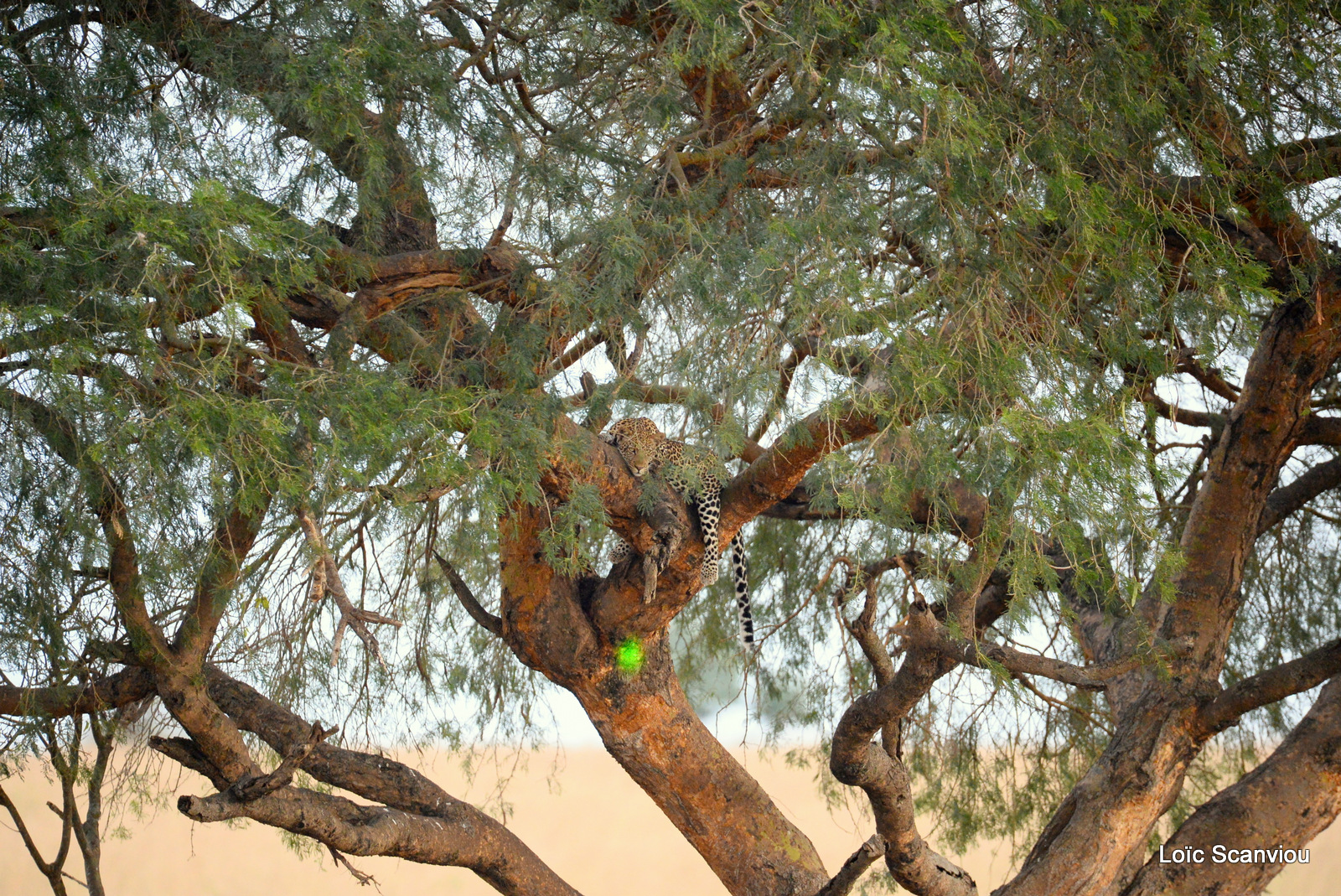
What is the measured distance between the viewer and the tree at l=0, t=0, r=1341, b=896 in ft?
6.89

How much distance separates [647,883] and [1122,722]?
10546mm

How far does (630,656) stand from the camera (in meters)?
3.44

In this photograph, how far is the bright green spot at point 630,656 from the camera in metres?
3.41

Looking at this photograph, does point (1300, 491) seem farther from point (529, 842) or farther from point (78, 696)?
point (529, 842)

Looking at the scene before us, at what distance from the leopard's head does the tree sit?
30cm

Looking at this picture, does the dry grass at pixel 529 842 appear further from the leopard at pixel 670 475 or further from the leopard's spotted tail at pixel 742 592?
the leopard at pixel 670 475

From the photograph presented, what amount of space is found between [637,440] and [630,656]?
631 mm

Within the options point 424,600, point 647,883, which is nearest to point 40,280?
point 424,600

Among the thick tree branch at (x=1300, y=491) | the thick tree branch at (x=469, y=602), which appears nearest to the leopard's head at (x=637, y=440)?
the thick tree branch at (x=469, y=602)

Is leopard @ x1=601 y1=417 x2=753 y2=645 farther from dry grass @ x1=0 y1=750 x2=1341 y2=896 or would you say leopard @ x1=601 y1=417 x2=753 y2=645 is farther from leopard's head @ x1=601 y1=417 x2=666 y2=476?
dry grass @ x1=0 y1=750 x2=1341 y2=896

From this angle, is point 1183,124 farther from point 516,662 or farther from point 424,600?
point 516,662

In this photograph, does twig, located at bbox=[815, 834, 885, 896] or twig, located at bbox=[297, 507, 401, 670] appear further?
twig, located at bbox=[815, 834, 885, 896]

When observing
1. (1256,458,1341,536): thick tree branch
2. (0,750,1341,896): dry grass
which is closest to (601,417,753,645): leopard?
(1256,458,1341,536): thick tree branch

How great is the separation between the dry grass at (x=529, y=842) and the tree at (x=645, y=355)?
769 centimetres
